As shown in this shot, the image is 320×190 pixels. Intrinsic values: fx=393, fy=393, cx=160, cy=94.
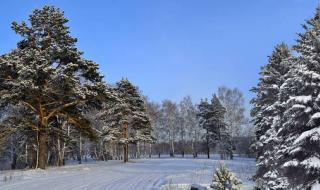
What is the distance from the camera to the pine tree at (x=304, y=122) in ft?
29.2

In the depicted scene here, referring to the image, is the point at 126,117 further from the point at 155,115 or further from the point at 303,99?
the point at 303,99

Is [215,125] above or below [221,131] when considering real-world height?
above

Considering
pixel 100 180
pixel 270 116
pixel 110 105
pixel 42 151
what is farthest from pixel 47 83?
pixel 110 105

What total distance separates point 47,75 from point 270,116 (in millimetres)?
16447

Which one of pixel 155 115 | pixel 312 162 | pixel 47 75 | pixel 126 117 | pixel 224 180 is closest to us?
pixel 312 162

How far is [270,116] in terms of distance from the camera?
61.1 feet

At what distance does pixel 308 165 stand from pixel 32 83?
72.1 ft

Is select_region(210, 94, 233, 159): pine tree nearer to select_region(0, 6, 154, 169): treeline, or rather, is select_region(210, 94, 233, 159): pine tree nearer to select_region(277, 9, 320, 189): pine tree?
select_region(0, 6, 154, 169): treeline

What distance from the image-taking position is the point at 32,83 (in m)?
27.0

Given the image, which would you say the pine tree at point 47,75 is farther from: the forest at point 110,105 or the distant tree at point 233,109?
the distant tree at point 233,109

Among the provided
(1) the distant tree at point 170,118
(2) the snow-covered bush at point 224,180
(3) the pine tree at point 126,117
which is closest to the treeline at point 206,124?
(1) the distant tree at point 170,118

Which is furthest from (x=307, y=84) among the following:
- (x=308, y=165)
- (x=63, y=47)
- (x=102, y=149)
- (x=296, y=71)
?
(x=102, y=149)

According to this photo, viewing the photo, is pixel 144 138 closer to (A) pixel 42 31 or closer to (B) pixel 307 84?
(A) pixel 42 31

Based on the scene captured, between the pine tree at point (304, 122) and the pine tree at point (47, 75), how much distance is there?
2043cm
